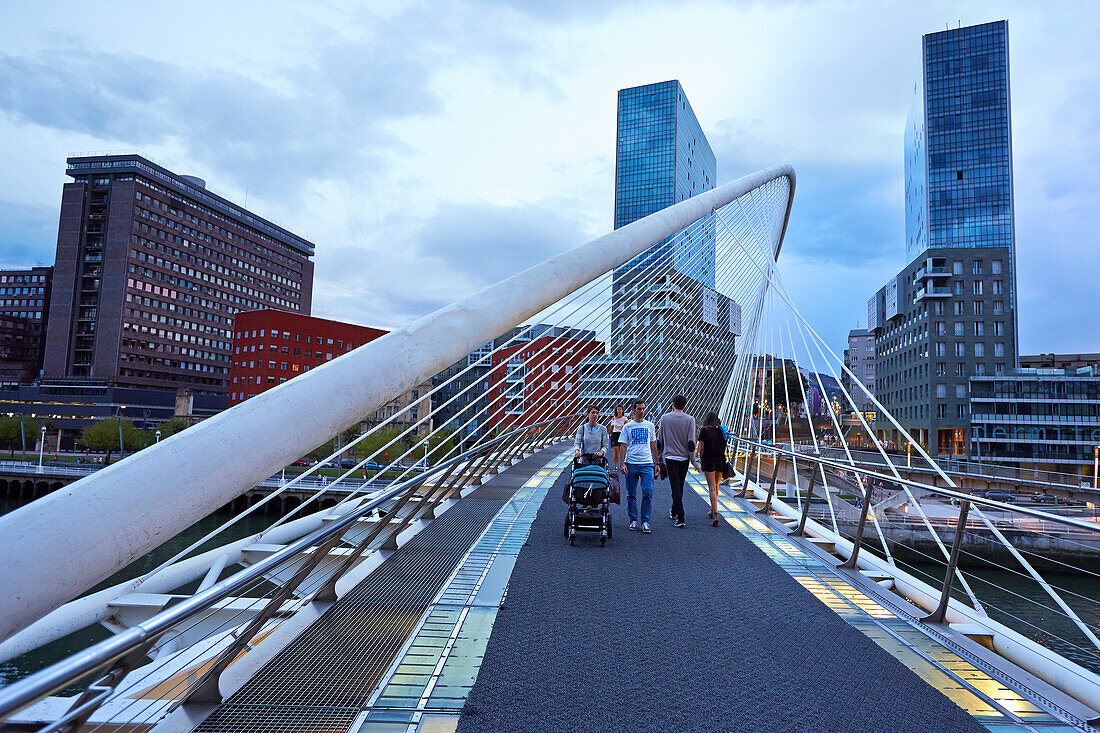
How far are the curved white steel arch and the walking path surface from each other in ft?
3.92

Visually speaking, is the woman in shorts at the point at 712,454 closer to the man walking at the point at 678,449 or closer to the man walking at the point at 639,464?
the man walking at the point at 678,449

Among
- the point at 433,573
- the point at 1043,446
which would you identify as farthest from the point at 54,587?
the point at 1043,446

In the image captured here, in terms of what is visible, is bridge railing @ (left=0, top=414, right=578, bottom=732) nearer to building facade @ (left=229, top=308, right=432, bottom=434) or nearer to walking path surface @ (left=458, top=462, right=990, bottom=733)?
walking path surface @ (left=458, top=462, right=990, bottom=733)

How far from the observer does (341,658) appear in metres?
2.91

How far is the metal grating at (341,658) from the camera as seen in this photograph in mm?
2311

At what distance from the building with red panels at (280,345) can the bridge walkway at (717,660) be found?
5754 centimetres

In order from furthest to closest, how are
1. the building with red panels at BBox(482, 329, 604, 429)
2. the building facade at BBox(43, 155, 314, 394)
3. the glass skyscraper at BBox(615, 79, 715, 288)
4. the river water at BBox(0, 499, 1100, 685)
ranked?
the glass skyscraper at BBox(615, 79, 715, 288) < the building facade at BBox(43, 155, 314, 394) < the river water at BBox(0, 499, 1100, 685) < the building with red panels at BBox(482, 329, 604, 429)

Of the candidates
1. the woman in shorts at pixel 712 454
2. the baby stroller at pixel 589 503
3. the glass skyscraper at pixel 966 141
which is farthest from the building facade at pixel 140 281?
the glass skyscraper at pixel 966 141

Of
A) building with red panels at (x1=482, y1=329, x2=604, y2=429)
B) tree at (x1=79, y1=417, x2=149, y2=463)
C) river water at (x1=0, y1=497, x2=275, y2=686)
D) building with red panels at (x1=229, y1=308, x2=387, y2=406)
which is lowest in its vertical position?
river water at (x1=0, y1=497, x2=275, y2=686)

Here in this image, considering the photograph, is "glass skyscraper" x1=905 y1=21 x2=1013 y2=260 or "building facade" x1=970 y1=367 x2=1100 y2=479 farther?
"glass skyscraper" x1=905 y1=21 x2=1013 y2=260

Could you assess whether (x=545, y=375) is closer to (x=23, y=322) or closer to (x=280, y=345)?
(x=280, y=345)

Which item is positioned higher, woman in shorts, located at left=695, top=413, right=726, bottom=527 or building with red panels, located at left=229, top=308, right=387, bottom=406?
building with red panels, located at left=229, top=308, right=387, bottom=406

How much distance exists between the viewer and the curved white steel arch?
64.2 inches

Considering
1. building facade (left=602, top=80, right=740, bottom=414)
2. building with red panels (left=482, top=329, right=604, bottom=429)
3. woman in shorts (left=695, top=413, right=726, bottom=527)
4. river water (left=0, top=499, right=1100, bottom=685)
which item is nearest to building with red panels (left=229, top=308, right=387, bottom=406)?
river water (left=0, top=499, right=1100, bottom=685)
